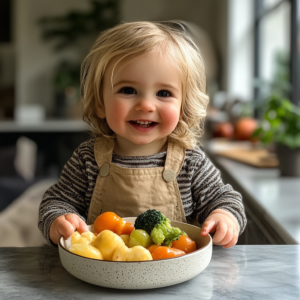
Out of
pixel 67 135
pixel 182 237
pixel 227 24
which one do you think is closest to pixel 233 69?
pixel 227 24

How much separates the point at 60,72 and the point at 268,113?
14.8 feet

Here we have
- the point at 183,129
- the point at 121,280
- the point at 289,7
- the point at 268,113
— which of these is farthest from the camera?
the point at 289,7

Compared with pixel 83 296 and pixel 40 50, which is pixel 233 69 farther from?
pixel 83 296

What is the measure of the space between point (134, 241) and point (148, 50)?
1.33ft

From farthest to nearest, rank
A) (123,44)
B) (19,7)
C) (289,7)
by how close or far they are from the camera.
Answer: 1. (19,7)
2. (289,7)
3. (123,44)

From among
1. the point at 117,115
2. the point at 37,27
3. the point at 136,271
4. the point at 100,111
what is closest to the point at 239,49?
the point at 37,27

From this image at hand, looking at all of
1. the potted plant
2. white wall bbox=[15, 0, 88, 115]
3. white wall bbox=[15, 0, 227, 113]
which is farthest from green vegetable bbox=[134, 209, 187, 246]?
white wall bbox=[15, 0, 88, 115]

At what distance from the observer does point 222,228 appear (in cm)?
75

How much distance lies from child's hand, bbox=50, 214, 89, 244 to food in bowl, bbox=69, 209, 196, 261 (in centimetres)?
4

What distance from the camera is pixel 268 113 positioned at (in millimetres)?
1932

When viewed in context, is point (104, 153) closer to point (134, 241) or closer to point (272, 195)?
point (134, 241)

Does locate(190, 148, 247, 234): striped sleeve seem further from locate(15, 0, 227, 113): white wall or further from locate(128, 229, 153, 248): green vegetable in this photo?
locate(15, 0, 227, 113): white wall

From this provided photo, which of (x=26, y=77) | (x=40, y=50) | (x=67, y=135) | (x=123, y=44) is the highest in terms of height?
(x=123, y=44)

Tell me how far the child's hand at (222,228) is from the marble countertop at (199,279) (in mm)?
21
